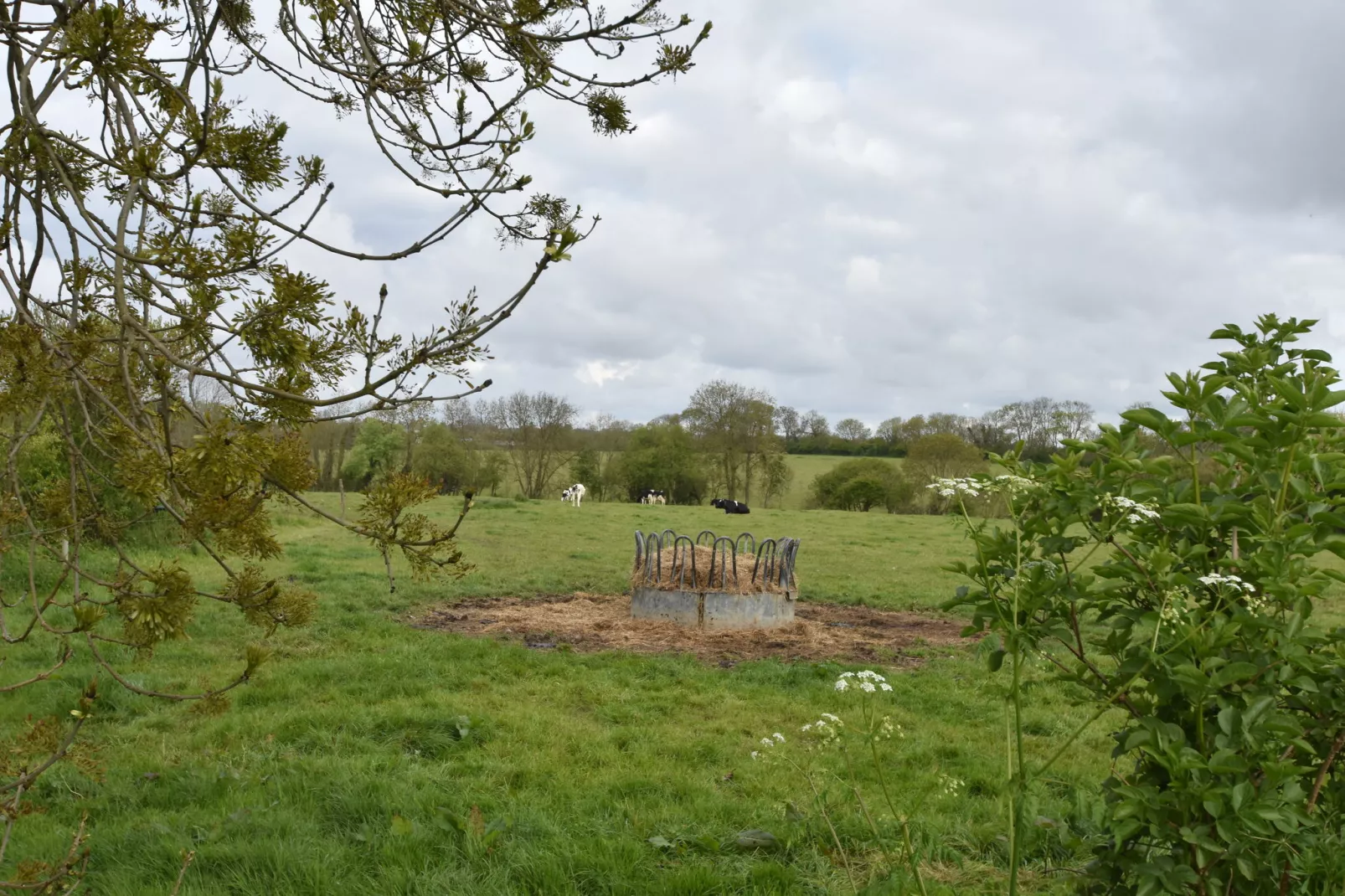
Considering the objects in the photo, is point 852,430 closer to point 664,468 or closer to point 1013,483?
point 664,468

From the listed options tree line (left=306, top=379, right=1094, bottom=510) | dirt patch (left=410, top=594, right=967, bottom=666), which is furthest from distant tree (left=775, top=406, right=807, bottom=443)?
dirt patch (left=410, top=594, right=967, bottom=666)

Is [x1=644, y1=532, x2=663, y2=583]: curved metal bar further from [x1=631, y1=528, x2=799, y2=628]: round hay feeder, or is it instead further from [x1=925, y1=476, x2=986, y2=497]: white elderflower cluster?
[x1=925, y1=476, x2=986, y2=497]: white elderflower cluster

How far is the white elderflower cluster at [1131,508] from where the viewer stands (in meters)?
2.38

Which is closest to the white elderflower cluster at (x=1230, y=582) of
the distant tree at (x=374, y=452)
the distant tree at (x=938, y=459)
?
the distant tree at (x=374, y=452)

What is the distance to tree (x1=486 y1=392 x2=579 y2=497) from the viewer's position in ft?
149

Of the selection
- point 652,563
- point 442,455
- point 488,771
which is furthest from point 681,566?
point 442,455

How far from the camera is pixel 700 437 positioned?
158ft

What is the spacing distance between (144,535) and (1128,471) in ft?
52.0

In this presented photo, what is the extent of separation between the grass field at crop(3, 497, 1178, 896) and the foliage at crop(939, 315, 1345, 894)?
1.67 ft

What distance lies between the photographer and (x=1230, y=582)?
233cm

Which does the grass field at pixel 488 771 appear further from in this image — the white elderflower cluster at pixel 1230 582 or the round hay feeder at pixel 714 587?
the round hay feeder at pixel 714 587

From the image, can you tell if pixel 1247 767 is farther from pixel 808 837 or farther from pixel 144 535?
pixel 144 535

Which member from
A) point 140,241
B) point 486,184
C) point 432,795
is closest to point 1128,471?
point 486,184

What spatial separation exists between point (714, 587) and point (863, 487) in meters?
37.2
